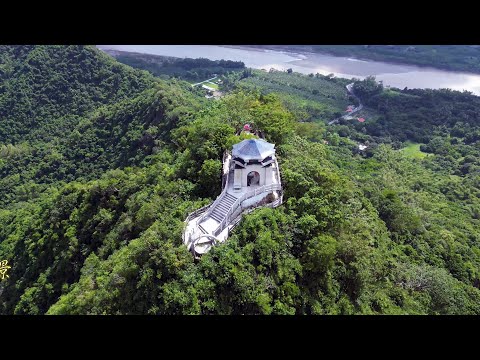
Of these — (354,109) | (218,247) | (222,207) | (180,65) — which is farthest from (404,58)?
(218,247)

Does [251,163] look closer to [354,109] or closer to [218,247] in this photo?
[218,247]

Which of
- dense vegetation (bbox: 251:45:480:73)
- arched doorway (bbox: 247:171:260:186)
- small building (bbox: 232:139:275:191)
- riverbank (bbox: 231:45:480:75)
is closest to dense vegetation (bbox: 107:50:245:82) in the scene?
riverbank (bbox: 231:45:480:75)

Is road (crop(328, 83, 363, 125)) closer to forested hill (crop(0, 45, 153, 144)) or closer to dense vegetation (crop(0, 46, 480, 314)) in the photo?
dense vegetation (crop(0, 46, 480, 314))

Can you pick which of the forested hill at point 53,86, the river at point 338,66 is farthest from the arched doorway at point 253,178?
the river at point 338,66

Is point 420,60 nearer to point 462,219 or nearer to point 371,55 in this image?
point 371,55

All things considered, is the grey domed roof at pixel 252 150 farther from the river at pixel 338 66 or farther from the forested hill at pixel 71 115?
the river at pixel 338 66

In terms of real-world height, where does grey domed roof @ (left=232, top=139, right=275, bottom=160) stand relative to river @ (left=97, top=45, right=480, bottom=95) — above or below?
above

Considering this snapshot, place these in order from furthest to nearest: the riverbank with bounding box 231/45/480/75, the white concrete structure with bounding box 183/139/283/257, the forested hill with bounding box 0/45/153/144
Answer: the riverbank with bounding box 231/45/480/75, the forested hill with bounding box 0/45/153/144, the white concrete structure with bounding box 183/139/283/257
